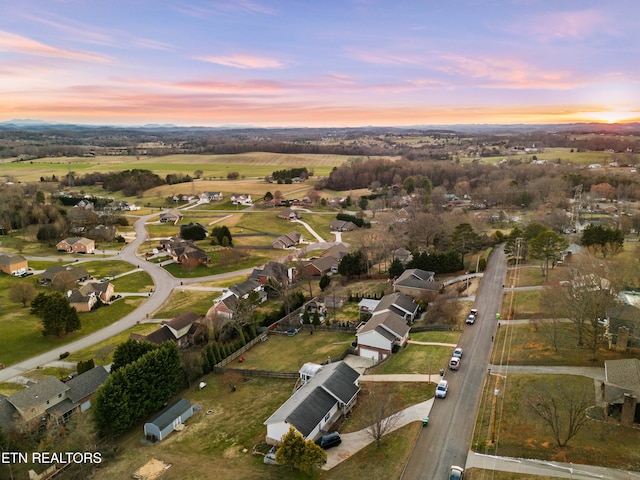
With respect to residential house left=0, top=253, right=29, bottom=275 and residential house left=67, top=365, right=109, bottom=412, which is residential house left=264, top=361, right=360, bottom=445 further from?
residential house left=0, top=253, right=29, bottom=275

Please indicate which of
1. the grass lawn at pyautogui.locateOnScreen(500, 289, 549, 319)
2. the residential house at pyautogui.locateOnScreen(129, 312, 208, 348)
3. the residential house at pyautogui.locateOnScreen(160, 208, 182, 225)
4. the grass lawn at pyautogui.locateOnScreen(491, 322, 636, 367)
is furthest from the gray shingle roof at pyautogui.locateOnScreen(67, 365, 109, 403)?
the residential house at pyautogui.locateOnScreen(160, 208, 182, 225)

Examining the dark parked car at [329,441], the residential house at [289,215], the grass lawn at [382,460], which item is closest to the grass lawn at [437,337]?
the grass lawn at [382,460]

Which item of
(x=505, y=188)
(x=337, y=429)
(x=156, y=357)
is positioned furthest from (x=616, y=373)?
(x=505, y=188)

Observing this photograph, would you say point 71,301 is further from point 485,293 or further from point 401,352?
point 485,293

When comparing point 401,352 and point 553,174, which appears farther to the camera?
point 553,174

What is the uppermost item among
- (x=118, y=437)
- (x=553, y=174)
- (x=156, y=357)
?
(x=553, y=174)

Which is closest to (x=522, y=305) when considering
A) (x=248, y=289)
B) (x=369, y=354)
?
(x=369, y=354)

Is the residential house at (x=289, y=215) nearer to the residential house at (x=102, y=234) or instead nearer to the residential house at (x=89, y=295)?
the residential house at (x=102, y=234)
